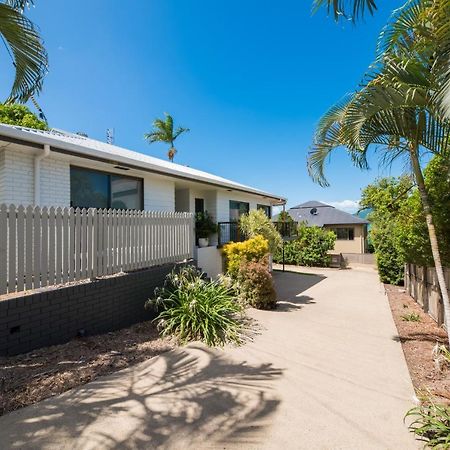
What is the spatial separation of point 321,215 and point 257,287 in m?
25.2

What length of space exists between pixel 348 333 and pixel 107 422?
5215 millimetres

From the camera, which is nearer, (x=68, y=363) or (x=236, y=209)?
(x=68, y=363)

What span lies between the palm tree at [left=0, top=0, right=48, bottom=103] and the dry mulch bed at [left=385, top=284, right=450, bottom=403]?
22.2 feet

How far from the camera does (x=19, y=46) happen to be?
3.75m

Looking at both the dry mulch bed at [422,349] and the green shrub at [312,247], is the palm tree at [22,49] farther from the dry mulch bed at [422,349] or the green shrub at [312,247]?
the green shrub at [312,247]

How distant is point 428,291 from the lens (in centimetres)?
775

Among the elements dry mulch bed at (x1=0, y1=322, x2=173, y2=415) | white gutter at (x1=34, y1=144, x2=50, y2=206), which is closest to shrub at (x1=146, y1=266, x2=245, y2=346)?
dry mulch bed at (x1=0, y1=322, x2=173, y2=415)

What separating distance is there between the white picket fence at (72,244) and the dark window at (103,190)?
2.27m

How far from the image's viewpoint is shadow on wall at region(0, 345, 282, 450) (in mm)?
2646

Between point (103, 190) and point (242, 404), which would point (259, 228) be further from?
point (242, 404)

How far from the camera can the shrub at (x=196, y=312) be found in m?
5.49

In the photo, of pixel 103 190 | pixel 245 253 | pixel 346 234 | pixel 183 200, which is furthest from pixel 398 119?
pixel 346 234

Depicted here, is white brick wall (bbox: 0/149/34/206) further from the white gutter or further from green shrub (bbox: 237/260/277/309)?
green shrub (bbox: 237/260/277/309)

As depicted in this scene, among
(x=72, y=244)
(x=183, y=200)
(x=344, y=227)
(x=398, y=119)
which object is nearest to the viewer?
(x=398, y=119)
